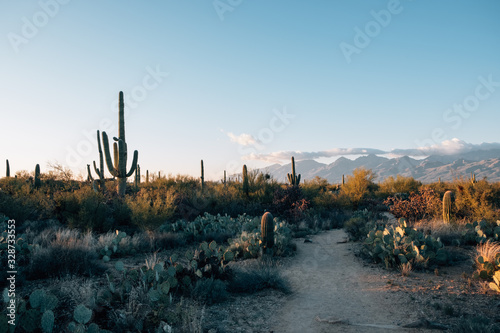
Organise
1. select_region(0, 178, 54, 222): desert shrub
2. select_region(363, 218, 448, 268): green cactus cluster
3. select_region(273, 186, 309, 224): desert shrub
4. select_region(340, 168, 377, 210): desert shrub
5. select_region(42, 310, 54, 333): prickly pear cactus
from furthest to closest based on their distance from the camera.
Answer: select_region(340, 168, 377, 210): desert shrub, select_region(273, 186, 309, 224): desert shrub, select_region(0, 178, 54, 222): desert shrub, select_region(363, 218, 448, 268): green cactus cluster, select_region(42, 310, 54, 333): prickly pear cactus

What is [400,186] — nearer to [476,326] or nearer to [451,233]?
[451,233]

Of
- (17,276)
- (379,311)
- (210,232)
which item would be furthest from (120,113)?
(379,311)

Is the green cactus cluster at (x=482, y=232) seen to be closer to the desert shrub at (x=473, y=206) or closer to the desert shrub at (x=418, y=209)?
the desert shrub at (x=473, y=206)

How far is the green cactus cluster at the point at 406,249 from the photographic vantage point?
7020 mm

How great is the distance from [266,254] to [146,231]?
182 inches

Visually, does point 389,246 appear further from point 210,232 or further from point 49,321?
point 49,321

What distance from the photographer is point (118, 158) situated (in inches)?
606

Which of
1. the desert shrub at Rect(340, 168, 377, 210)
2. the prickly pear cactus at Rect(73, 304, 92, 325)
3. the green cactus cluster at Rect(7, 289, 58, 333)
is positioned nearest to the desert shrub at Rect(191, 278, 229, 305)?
the prickly pear cactus at Rect(73, 304, 92, 325)

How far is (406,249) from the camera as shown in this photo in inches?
290

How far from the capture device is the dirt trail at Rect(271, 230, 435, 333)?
15.2ft

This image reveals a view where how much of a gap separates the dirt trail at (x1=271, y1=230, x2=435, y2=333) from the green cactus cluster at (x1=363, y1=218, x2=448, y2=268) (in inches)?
16.9

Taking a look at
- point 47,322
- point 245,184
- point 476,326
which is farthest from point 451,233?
point 245,184

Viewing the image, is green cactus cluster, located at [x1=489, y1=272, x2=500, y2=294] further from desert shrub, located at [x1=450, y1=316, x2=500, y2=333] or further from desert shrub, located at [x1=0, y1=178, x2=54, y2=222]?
desert shrub, located at [x1=0, y1=178, x2=54, y2=222]

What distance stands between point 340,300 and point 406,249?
108 inches
